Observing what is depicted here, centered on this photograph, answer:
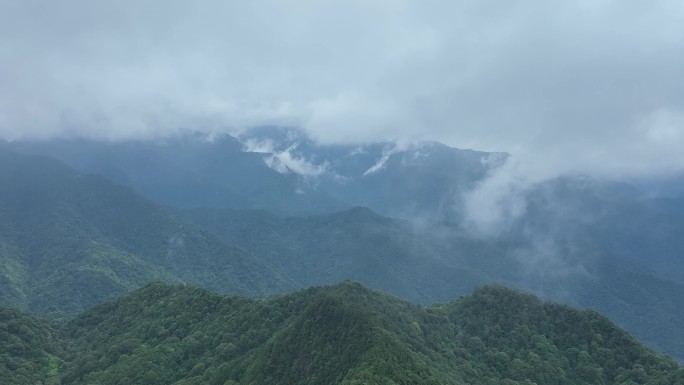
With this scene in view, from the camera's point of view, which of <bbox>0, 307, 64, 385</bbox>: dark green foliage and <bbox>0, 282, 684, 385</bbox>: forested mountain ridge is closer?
<bbox>0, 282, 684, 385</bbox>: forested mountain ridge

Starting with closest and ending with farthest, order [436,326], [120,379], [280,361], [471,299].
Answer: [280,361], [120,379], [436,326], [471,299]

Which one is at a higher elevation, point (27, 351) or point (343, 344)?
point (343, 344)

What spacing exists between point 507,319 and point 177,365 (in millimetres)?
57066

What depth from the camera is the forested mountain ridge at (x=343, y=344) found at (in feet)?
273

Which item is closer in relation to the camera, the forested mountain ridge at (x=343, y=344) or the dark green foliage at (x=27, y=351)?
the forested mountain ridge at (x=343, y=344)

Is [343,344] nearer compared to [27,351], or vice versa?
[343,344]

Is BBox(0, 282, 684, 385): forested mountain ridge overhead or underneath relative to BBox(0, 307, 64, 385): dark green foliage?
overhead

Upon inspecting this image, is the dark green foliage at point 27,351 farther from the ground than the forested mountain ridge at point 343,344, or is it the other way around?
the forested mountain ridge at point 343,344

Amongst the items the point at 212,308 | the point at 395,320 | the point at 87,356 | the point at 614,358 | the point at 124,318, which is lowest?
the point at 87,356

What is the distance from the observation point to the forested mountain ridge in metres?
83.3

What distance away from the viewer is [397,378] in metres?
75.0

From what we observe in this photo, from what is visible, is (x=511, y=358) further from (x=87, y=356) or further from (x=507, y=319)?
(x=87, y=356)

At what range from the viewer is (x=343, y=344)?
8325 cm

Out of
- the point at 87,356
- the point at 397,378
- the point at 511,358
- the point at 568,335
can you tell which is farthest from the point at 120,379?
the point at 568,335
